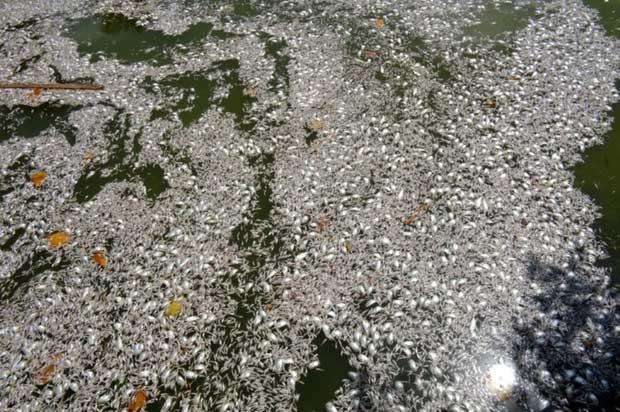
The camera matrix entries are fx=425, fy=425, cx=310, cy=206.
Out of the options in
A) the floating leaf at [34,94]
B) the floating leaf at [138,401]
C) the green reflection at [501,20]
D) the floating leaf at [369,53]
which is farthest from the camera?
the green reflection at [501,20]

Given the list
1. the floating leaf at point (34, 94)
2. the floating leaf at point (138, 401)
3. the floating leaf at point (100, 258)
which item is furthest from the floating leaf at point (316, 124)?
the floating leaf at point (34, 94)

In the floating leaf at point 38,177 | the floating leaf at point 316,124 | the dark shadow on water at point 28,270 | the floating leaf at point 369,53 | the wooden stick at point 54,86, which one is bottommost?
the dark shadow on water at point 28,270

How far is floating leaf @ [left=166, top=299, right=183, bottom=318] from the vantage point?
15.2ft

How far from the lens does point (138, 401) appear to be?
409 cm

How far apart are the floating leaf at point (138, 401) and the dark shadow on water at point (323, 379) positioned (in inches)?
58.4

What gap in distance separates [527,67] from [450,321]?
513cm

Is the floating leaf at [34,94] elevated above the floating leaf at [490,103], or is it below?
below

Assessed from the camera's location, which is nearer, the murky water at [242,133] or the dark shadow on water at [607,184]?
the murky water at [242,133]

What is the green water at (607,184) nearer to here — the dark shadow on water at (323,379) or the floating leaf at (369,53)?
the dark shadow on water at (323,379)

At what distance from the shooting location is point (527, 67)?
24.0 feet

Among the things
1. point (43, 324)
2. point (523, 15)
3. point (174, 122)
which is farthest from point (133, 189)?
point (523, 15)

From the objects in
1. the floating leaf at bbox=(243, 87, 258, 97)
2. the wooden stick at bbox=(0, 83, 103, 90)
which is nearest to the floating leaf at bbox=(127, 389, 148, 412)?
the floating leaf at bbox=(243, 87, 258, 97)

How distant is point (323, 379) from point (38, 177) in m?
5.00

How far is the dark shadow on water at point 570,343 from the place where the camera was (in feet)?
12.9
